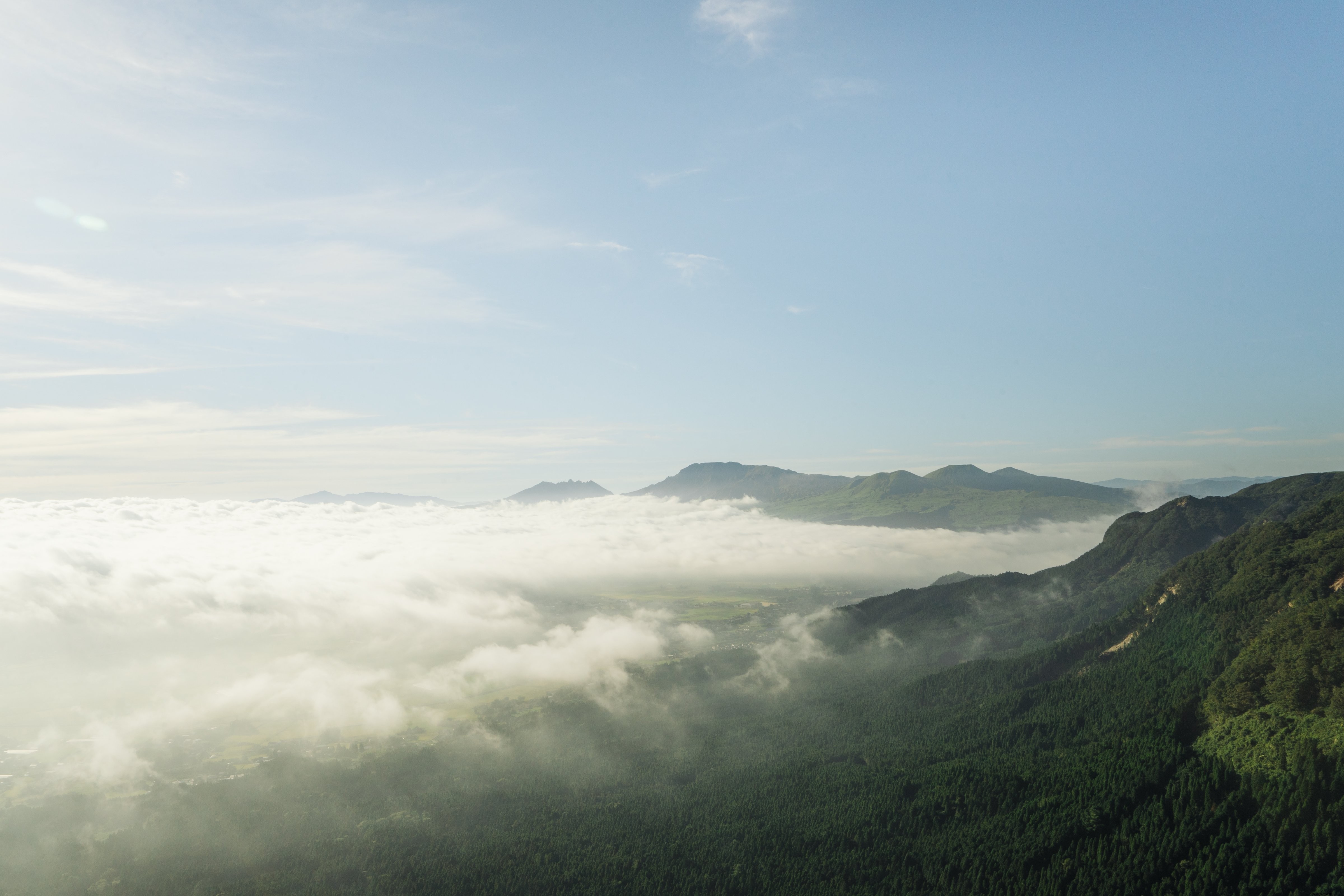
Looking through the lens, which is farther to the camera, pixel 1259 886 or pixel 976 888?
pixel 976 888

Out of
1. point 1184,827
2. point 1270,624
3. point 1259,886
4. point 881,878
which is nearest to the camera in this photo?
point 1259,886

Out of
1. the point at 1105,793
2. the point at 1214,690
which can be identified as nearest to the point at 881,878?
the point at 1105,793

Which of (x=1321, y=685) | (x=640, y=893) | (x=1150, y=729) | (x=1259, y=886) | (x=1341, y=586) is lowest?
(x=640, y=893)

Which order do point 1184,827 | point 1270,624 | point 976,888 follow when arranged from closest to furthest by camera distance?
point 1184,827 < point 976,888 < point 1270,624

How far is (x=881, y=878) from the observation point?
186 metres

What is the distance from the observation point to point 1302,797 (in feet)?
464

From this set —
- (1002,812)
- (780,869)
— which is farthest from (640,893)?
(1002,812)

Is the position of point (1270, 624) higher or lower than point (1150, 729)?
higher

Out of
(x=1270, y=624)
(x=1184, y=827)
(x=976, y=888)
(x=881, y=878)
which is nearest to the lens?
(x=1184, y=827)

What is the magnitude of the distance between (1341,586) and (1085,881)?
122 m

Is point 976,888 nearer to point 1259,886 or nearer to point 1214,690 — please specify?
point 1259,886

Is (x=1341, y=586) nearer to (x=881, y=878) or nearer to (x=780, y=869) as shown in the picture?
(x=881, y=878)

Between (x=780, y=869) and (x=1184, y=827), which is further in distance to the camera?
(x=780, y=869)

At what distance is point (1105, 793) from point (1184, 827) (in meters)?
22.1
